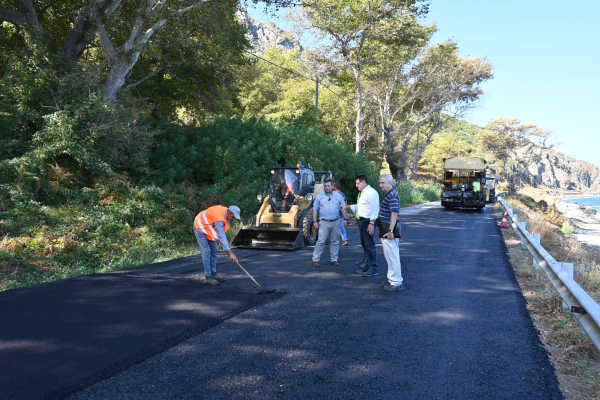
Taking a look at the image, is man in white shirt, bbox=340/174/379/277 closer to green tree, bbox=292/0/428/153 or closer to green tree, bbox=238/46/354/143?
green tree, bbox=292/0/428/153

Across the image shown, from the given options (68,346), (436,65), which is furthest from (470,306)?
(436,65)

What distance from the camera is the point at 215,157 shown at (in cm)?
1770

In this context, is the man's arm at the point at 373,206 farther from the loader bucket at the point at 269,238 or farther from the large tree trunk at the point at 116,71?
the large tree trunk at the point at 116,71

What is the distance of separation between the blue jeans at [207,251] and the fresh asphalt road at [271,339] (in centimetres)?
42

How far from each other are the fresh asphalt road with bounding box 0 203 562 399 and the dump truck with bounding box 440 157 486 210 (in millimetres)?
18896

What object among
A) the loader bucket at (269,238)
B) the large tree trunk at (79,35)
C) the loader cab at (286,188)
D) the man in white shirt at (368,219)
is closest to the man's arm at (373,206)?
the man in white shirt at (368,219)

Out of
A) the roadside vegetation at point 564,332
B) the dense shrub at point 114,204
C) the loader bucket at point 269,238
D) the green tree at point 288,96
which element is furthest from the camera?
the green tree at point 288,96

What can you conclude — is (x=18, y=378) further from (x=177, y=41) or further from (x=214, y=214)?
(x=177, y=41)

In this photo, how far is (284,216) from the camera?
1166cm

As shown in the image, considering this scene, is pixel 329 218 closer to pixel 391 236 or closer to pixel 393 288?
pixel 391 236

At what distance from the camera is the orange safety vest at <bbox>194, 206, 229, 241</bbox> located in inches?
283

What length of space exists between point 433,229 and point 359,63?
1825 centimetres

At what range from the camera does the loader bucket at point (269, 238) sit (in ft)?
36.3

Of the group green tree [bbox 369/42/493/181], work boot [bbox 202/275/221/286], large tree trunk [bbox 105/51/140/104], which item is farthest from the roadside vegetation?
green tree [bbox 369/42/493/181]
